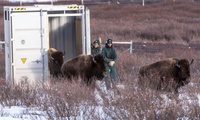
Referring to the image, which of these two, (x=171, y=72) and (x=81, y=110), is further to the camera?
(x=171, y=72)

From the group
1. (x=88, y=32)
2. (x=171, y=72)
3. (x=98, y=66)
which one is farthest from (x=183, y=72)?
(x=88, y=32)

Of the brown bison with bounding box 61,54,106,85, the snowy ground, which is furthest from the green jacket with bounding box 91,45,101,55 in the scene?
the snowy ground

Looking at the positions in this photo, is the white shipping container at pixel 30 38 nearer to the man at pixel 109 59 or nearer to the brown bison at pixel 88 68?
the man at pixel 109 59

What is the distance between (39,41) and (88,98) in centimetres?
603

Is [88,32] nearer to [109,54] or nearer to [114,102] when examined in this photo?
[109,54]

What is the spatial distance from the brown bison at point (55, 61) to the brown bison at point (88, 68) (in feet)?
4.46

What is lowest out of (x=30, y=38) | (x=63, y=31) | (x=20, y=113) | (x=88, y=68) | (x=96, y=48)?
(x=20, y=113)

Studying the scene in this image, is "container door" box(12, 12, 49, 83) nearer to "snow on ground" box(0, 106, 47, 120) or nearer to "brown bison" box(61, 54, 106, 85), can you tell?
"brown bison" box(61, 54, 106, 85)

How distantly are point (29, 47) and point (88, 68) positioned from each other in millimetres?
2145

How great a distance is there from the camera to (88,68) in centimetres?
1727

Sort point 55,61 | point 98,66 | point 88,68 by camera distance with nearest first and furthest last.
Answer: point 98,66 → point 88,68 → point 55,61

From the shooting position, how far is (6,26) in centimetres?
1880

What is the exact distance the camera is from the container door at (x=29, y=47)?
60.3ft

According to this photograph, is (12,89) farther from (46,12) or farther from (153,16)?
(153,16)
